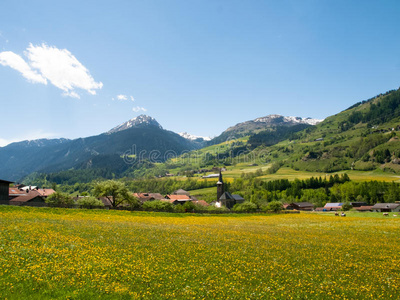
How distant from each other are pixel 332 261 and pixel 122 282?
17.0m

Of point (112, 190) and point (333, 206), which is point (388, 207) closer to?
point (333, 206)

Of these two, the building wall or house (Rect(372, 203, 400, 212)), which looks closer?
the building wall

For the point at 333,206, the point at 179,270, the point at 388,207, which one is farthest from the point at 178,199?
the point at 179,270

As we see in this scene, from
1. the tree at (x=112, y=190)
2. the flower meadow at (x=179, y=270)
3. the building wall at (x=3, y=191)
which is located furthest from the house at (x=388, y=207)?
the building wall at (x=3, y=191)

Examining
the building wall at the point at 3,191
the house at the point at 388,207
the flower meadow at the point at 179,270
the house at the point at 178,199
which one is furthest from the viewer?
the house at the point at 178,199

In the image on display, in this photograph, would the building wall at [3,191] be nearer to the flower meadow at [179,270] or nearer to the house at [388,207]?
the flower meadow at [179,270]

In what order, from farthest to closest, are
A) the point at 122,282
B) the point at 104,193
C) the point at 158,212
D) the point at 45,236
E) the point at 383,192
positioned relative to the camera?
the point at 383,192, the point at 104,193, the point at 158,212, the point at 45,236, the point at 122,282

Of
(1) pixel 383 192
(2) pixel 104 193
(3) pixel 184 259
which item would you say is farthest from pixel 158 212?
(1) pixel 383 192

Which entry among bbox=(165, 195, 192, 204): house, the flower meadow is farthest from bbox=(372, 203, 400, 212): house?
the flower meadow

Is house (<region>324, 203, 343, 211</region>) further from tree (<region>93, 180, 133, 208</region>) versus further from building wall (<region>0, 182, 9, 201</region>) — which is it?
building wall (<region>0, 182, 9, 201</region>)

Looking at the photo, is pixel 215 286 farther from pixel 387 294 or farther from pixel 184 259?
pixel 387 294

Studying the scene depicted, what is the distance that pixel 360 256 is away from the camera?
24375mm

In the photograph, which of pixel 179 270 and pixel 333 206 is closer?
pixel 179 270

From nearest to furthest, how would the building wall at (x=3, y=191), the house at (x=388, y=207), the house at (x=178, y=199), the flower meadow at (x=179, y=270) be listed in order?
1. the flower meadow at (x=179, y=270)
2. the building wall at (x=3, y=191)
3. the house at (x=388, y=207)
4. the house at (x=178, y=199)
